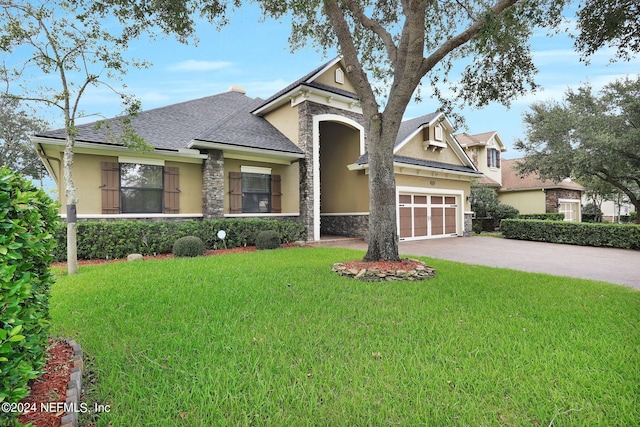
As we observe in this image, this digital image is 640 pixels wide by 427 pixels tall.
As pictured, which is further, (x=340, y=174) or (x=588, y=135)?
(x=588, y=135)

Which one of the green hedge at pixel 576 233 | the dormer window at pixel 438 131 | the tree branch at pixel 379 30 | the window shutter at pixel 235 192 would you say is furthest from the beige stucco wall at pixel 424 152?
the window shutter at pixel 235 192

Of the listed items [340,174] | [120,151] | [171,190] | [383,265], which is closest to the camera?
[383,265]

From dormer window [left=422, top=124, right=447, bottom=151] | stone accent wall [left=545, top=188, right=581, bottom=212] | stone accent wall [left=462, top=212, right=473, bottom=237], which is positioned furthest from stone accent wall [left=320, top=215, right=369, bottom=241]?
stone accent wall [left=545, top=188, right=581, bottom=212]

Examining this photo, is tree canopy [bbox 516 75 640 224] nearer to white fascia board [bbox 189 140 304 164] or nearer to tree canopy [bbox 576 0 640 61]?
tree canopy [bbox 576 0 640 61]

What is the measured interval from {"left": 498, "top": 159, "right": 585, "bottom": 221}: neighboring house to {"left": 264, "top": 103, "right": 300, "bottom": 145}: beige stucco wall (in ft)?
58.1

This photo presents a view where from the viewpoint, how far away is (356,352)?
306 cm

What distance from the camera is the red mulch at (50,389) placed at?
6.37ft

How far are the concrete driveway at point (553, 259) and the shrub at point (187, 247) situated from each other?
5.30 meters

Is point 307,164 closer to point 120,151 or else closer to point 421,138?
point 421,138

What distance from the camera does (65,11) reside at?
7094mm

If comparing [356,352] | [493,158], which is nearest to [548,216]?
[493,158]

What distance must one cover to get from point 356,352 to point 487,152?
82.8 ft

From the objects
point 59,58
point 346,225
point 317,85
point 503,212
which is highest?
point 317,85

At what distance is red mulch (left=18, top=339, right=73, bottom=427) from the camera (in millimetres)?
1940
